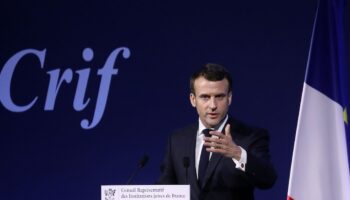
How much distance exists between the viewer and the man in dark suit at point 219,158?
302 centimetres

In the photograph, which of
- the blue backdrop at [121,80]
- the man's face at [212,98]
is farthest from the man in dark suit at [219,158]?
the blue backdrop at [121,80]

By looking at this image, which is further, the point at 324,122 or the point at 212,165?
the point at 324,122

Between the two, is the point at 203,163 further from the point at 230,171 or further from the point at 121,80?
the point at 121,80

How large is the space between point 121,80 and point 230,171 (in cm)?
175

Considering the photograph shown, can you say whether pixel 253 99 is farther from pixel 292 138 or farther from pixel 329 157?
pixel 329 157

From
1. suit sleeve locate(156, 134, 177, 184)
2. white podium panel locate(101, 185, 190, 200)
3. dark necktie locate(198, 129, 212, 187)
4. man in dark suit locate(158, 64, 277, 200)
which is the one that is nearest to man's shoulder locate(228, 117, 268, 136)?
man in dark suit locate(158, 64, 277, 200)

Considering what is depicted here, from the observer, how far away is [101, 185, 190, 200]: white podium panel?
2.77 m

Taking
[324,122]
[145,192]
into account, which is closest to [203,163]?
[145,192]

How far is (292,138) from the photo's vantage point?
14.9 feet

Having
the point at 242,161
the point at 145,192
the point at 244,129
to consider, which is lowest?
the point at 145,192

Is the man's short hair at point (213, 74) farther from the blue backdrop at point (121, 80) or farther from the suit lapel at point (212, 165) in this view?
the blue backdrop at point (121, 80)

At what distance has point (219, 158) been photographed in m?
3.18

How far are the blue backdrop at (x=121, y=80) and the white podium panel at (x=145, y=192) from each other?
186 centimetres

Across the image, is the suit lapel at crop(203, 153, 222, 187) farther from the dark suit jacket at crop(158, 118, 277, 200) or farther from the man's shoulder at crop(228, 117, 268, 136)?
Answer: the man's shoulder at crop(228, 117, 268, 136)
